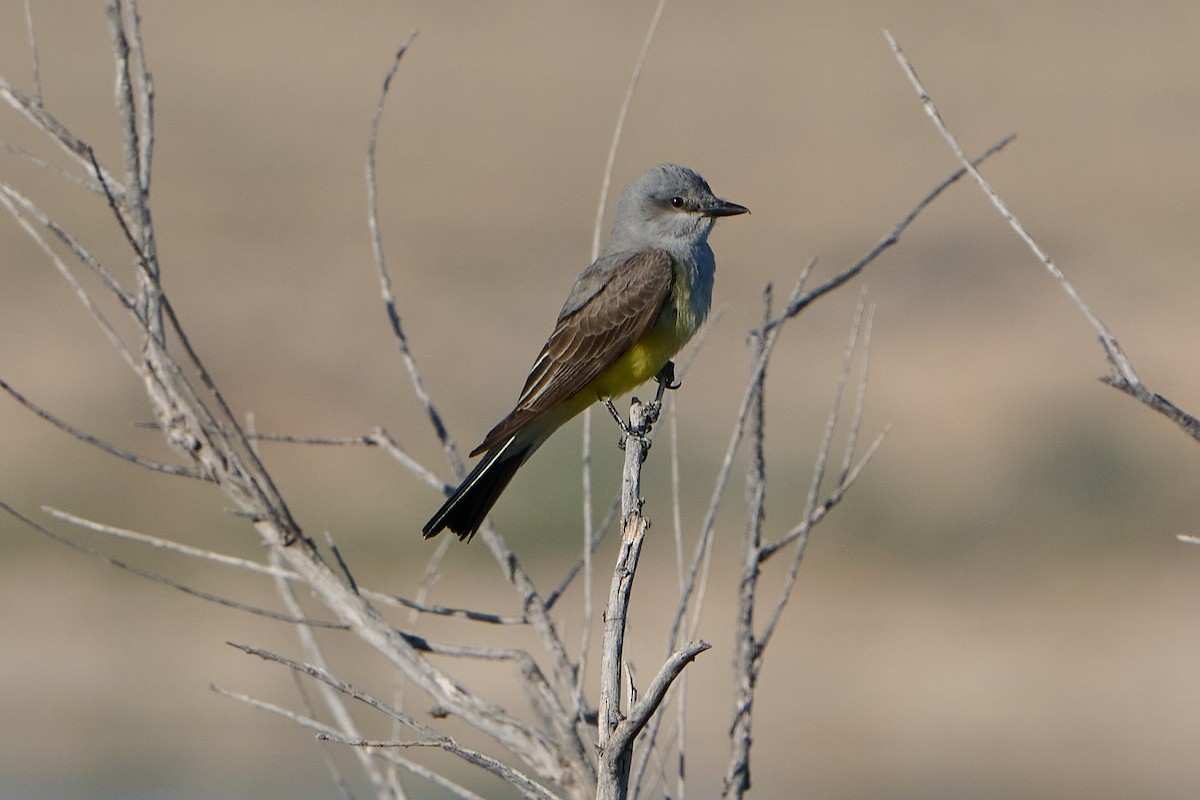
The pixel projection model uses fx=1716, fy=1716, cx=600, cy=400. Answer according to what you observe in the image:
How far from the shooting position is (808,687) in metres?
12.5

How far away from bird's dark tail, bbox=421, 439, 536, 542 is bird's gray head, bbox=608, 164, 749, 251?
4.56 feet

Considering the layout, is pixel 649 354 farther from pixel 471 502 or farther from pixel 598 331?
pixel 471 502

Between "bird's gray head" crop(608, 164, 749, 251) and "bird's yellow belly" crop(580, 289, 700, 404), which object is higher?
"bird's gray head" crop(608, 164, 749, 251)

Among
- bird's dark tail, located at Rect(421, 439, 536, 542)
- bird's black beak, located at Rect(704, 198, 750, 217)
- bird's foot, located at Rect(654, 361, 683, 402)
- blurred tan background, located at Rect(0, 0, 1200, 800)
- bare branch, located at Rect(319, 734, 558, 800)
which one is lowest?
bare branch, located at Rect(319, 734, 558, 800)

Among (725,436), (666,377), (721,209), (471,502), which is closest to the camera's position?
(471,502)

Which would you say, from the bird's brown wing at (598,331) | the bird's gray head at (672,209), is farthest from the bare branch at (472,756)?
the bird's gray head at (672,209)

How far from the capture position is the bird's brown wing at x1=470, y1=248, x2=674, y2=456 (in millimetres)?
5223

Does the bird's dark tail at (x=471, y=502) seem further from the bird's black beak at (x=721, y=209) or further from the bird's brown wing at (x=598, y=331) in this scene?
the bird's black beak at (x=721, y=209)

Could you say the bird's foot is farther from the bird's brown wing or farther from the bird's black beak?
the bird's black beak

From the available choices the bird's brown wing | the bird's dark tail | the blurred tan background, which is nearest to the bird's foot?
the bird's brown wing

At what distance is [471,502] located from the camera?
446 centimetres

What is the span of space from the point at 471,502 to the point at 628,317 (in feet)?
3.66

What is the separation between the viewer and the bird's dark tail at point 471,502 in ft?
14.4

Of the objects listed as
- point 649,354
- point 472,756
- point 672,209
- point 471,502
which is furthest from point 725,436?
point 472,756
